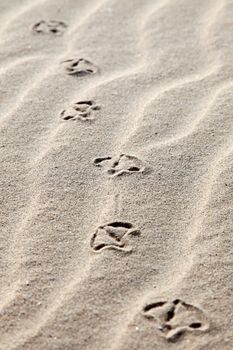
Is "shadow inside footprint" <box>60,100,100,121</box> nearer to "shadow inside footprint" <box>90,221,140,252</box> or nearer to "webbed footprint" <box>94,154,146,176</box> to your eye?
"webbed footprint" <box>94,154,146,176</box>

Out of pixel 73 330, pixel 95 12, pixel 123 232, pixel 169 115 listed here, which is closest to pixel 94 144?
pixel 169 115

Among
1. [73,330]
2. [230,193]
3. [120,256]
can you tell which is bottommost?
[73,330]

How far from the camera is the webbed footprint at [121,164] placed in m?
2.23

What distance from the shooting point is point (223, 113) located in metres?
2.46

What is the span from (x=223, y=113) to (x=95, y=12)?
0.95 metres

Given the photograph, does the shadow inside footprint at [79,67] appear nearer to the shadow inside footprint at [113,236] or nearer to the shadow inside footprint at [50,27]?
the shadow inside footprint at [50,27]

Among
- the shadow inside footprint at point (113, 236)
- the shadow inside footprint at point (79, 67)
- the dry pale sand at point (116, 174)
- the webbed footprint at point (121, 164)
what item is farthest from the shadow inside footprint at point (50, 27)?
the shadow inside footprint at point (113, 236)

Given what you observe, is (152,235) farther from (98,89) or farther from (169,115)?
(98,89)

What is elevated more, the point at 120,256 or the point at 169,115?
the point at 169,115

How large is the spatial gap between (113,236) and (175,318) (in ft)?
1.08

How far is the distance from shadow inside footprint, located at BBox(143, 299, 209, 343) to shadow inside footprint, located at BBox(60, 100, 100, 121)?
881 mm

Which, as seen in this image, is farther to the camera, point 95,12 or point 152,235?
point 95,12

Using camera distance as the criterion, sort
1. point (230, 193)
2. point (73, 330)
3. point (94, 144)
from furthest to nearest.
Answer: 1. point (94, 144)
2. point (230, 193)
3. point (73, 330)

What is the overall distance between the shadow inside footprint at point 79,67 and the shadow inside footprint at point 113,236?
88 centimetres
